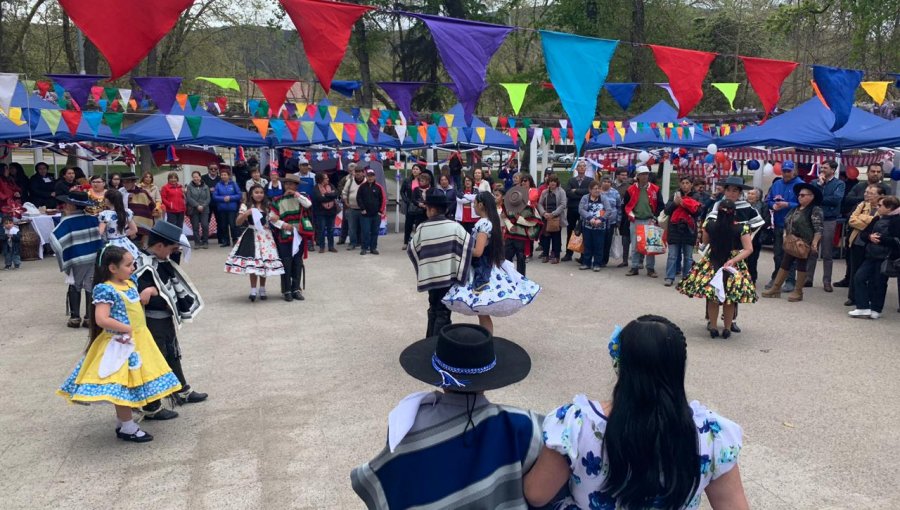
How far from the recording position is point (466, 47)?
7.77 metres

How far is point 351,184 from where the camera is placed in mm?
14906

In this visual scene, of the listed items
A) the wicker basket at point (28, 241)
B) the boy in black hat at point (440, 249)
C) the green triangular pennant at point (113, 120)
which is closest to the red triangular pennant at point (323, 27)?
the boy in black hat at point (440, 249)

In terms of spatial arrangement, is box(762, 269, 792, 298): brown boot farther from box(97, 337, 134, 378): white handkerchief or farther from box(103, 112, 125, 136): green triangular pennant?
box(103, 112, 125, 136): green triangular pennant

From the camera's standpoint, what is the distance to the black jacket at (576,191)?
13461mm

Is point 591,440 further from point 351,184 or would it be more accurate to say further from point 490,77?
point 490,77

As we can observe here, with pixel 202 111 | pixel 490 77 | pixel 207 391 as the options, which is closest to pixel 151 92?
pixel 202 111

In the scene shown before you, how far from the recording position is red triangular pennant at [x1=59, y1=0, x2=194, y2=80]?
5305 mm

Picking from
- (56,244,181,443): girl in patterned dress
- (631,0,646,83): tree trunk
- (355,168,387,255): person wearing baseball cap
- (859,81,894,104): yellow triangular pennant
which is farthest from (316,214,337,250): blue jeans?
(631,0,646,83): tree trunk

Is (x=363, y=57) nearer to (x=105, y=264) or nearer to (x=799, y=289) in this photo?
(x=799, y=289)

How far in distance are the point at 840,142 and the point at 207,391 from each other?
10971mm

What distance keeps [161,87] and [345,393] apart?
842 cm

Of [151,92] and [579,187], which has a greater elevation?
[151,92]

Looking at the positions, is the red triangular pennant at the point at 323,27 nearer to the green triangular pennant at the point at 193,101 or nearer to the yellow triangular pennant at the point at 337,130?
the yellow triangular pennant at the point at 337,130

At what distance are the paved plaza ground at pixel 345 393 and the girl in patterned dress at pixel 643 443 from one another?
211 cm
